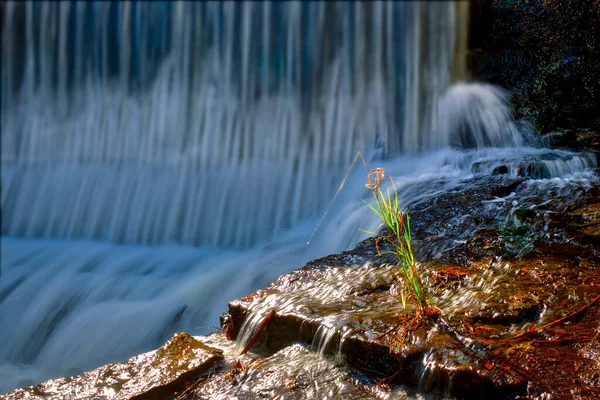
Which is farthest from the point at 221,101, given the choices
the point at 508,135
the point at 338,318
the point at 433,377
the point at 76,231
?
the point at 433,377

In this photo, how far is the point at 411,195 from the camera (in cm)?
523

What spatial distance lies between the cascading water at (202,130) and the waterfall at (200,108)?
1.0 inches

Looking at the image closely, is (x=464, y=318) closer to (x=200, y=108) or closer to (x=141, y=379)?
(x=141, y=379)

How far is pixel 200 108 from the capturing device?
8.56m

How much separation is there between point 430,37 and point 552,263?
18.6 ft

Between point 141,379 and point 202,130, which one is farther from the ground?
point 202,130

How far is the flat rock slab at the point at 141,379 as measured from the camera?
2.50 meters

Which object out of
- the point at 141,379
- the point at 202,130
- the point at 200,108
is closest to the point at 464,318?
the point at 141,379

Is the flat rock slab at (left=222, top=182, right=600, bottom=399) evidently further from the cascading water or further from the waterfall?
the waterfall

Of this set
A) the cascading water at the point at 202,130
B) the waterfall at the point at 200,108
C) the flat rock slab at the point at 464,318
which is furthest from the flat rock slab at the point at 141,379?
the waterfall at the point at 200,108

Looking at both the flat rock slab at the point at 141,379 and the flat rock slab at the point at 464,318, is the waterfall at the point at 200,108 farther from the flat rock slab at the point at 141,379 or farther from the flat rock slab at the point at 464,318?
the flat rock slab at the point at 141,379

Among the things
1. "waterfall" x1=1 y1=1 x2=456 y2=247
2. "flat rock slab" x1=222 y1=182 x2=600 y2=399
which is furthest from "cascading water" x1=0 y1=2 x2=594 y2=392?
"flat rock slab" x1=222 y1=182 x2=600 y2=399

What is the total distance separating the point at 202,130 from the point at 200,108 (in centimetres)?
40

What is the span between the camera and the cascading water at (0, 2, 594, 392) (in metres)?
6.65
